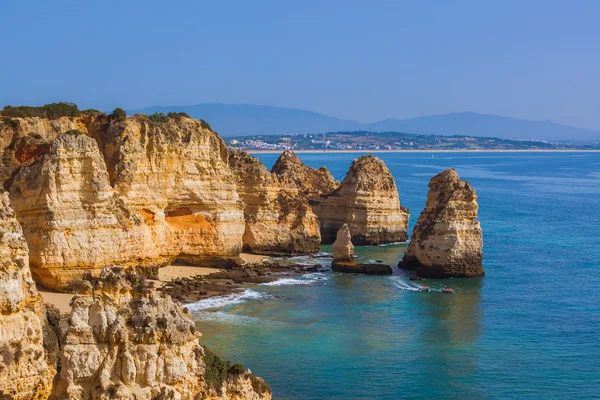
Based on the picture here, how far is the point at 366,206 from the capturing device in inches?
2448

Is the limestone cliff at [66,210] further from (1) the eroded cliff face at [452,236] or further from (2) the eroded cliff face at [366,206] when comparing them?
(2) the eroded cliff face at [366,206]

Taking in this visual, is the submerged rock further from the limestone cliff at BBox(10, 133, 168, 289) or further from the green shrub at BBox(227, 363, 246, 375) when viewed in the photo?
the green shrub at BBox(227, 363, 246, 375)

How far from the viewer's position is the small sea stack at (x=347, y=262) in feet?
166

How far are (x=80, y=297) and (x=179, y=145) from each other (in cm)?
3222

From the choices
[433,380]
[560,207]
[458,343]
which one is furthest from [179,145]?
[560,207]

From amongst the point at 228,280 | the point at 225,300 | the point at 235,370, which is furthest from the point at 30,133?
the point at 235,370

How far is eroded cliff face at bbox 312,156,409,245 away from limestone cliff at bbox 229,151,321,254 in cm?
567

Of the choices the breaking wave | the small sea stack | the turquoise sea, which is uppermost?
the small sea stack

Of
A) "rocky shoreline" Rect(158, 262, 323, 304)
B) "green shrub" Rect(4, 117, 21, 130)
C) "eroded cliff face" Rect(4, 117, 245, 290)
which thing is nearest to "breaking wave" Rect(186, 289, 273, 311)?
"rocky shoreline" Rect(158, 262, 323, 304)

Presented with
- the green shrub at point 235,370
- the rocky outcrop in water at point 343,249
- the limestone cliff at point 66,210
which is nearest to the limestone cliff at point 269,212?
the rocky outcrop in water at point 343,249

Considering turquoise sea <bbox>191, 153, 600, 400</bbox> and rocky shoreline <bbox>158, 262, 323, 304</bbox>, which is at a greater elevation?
rocky shoreline <bbox>158, 262, 323, 304</bbox>

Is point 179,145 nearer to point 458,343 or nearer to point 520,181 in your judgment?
point 458,343

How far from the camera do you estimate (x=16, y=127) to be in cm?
4444

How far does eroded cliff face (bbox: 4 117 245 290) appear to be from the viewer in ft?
121
